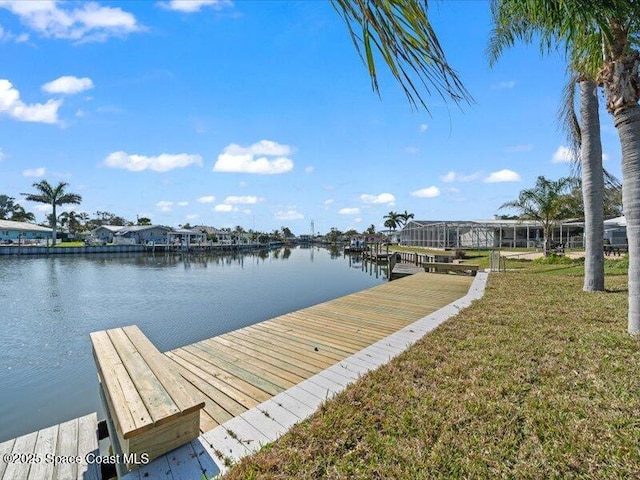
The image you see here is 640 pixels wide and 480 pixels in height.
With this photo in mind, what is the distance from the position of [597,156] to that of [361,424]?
363 inches

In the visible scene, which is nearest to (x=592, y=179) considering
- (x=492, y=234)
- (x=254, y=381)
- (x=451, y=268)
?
(x=451, y=268)

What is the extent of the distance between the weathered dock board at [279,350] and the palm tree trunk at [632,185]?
3.41m

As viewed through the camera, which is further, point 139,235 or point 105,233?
point 105,233

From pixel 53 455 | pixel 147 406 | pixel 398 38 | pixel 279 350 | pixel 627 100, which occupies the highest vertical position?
pixel 627 100

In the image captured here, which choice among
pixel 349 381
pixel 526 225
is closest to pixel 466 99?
pixel 349 381

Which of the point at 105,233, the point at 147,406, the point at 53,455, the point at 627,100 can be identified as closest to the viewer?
the point at 147,406

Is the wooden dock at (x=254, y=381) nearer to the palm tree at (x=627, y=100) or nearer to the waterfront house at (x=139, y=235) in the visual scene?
the palm tree at (x=627, y=100)

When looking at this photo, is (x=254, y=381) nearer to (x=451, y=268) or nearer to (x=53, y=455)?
(x=53, y=455)

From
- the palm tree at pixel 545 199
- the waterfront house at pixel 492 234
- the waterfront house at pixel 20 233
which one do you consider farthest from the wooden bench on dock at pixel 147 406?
the waterfront house at pixel 20 233

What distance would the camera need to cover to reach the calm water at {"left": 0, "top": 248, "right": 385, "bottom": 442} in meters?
5.73

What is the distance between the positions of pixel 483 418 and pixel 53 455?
4456 mm

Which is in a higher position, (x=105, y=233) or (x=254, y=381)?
(x=105, y=233)

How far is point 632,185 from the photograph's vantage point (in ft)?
15.5

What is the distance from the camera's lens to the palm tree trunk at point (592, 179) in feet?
26.2
